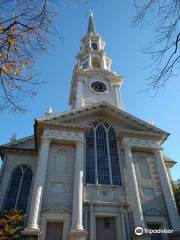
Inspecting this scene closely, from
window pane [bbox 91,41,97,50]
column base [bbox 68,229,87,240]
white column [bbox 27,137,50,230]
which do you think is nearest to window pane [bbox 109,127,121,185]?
column base [bbox 68,229,87,240]

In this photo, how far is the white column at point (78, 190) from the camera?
49.3ft

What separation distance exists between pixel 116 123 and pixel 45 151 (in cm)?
798

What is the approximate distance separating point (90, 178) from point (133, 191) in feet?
11.6

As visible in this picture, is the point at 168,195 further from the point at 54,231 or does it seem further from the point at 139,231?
the point at 54,231

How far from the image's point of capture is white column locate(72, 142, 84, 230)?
15016mm

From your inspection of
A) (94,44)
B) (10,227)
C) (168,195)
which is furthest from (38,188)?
(94,44)

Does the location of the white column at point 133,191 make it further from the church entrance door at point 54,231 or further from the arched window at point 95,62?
the arched window at point 95,62

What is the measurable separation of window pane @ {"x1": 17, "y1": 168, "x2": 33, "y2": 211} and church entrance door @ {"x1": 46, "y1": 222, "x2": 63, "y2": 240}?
16.9ft

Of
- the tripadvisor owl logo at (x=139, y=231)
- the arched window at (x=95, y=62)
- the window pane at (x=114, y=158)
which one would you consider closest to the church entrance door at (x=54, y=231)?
the tripadvisor owl logo at (x=139, y=231)

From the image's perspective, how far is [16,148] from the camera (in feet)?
74.9

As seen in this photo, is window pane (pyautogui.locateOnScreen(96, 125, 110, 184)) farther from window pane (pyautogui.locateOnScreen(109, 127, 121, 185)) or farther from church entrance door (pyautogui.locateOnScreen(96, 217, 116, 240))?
church entrance door (pyautogui.locateOnScreen(96, 217, 116, 240))

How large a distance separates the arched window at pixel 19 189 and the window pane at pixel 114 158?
26.2 ft

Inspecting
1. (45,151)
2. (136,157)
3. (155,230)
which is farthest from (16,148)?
(155,230)

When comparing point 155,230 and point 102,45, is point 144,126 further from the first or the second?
point 102,45
